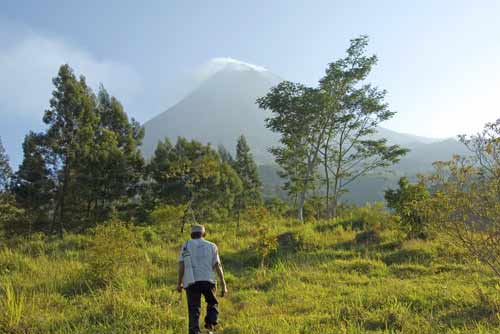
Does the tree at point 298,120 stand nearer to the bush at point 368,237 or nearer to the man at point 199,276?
the bush at point 368,237

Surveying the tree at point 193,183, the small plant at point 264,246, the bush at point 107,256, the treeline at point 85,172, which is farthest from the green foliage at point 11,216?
the small plant at point 264,246

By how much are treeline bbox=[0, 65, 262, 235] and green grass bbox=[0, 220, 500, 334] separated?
9.01 m

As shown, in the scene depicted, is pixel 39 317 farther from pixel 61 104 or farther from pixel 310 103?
pixel 61 104

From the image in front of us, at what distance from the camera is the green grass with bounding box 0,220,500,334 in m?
4.33

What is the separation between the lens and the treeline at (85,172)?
18.9 metres

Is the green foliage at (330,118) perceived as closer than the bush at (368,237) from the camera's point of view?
No

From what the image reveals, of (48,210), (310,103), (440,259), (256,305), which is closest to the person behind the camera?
(256,305)

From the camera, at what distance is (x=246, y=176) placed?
3350 cm

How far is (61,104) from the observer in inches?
736

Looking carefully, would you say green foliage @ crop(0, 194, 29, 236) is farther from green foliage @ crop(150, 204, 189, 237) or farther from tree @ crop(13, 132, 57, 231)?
green foliage @ crop(150, 204, 189, 237)

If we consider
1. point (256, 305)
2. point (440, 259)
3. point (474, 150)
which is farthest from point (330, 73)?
point (256, 305)

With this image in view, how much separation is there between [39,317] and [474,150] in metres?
6.37

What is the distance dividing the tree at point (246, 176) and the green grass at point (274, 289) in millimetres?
22765

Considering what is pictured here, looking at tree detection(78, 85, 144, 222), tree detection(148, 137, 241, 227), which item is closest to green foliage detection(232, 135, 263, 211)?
tree detection(148, 137, 241, 227)
